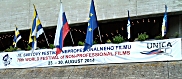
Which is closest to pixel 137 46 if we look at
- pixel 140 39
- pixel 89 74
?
pixel 140 39

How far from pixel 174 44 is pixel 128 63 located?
97.4 inches

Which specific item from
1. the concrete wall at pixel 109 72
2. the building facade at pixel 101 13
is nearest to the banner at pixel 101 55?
the concrete wall at pixel 109 72

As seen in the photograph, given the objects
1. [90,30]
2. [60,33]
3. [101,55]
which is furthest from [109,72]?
[60,33]

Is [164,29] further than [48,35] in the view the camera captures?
No

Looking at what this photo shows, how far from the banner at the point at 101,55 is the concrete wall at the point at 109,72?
0.31 meters

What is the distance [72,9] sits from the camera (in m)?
19.0

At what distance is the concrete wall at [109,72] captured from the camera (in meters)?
13.7

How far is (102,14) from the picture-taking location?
18203 mm

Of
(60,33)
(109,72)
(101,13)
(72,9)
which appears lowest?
(109,72)

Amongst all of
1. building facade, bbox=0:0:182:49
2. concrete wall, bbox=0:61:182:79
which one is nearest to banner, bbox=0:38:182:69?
concrete wall, bbox=0:61:182:79

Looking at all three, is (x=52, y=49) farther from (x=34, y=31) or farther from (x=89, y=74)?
(x=89, y=74)

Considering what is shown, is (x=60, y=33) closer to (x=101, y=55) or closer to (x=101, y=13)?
(x=101, y=55)

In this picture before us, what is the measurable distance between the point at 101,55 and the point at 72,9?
4.52 meters

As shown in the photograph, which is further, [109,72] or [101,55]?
[101,55]
